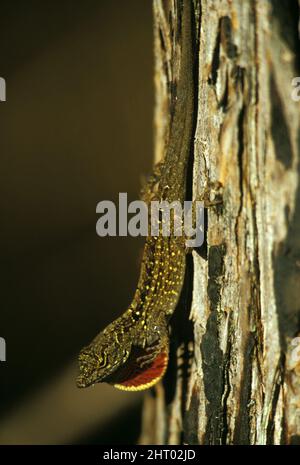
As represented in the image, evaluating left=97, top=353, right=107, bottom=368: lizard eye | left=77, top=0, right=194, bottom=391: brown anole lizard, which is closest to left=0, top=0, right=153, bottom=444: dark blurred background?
left=77, top=0, right=194, bottom=391: brown anole lizard

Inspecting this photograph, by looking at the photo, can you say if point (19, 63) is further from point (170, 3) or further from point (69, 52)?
point (170, 3)

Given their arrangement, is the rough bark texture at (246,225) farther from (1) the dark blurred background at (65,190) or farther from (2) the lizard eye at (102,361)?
(1) the dark blurred background at (65,190)

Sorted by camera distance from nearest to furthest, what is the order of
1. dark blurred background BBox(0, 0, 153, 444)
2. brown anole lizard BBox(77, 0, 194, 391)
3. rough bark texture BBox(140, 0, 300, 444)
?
→ rough bark texture BBox(140, 0, 300, 444), brown anole lizard BBox(77, 0, 194, 391), dark blurred background BBox(0, 0, 153, 444)

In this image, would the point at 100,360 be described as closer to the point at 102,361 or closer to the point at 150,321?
the point at 102,361

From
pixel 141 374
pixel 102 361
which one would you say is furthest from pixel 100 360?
pixel 141 374

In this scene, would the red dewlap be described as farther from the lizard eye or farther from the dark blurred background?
the dark blurred background

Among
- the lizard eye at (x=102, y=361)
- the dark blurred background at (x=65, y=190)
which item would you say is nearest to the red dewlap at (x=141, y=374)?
the lizard eye at (x=102, y=361)
